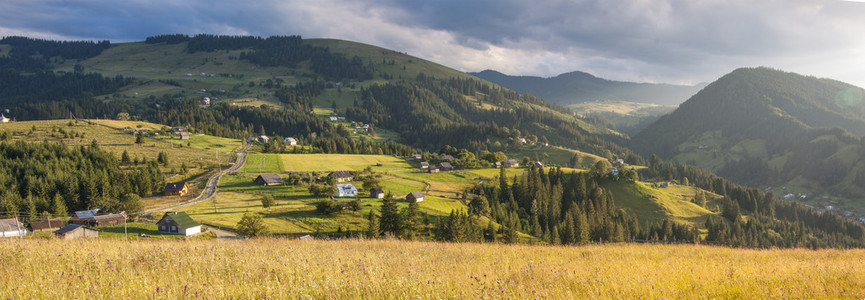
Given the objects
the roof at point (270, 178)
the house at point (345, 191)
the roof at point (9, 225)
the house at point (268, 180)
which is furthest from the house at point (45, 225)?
the house at point (345, 191)

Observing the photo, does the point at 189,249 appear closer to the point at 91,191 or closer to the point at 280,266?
the point at 280,266

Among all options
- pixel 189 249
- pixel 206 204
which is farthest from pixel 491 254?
pixel 206 204

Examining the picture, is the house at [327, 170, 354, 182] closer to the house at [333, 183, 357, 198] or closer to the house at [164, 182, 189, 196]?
the house at [333, 183, 357, 198]

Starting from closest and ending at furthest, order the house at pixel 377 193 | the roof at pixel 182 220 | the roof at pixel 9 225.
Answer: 1. the roof at pixel 9 225
2. the roof at pixel 182 220
3. the house at pixel 377 193

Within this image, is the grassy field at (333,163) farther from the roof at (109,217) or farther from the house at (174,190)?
the roof at (109,217)

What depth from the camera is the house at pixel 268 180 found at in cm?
8900

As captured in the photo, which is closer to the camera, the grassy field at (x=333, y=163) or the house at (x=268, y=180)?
the house at (x=268, y=180)

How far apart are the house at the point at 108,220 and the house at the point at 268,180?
102 ft

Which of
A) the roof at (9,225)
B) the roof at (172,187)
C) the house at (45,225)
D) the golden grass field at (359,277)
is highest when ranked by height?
the golden grass field at (359,277)

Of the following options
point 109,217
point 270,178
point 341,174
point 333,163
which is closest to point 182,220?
point 109,217

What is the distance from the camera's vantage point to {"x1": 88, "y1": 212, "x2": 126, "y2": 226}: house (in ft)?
191

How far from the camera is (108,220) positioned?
5862 cm

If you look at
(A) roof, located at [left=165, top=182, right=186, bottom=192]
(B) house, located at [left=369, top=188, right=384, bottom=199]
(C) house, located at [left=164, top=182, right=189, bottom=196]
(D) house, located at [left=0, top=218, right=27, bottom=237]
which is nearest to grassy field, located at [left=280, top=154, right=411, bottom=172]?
(C) house, located at [left=164, top=182, right=189, bottom=196]

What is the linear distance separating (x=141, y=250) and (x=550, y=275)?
40.0 feet
